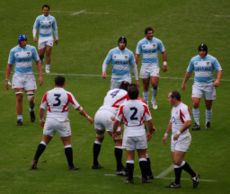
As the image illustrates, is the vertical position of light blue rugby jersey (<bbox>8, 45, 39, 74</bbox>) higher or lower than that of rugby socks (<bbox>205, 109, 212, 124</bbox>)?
higher

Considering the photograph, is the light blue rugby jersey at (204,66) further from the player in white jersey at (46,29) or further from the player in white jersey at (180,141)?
the player in white jersey at (46,29)

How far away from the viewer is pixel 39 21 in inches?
1428

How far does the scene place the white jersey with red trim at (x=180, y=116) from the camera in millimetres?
20891

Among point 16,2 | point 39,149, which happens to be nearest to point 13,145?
point 39,149

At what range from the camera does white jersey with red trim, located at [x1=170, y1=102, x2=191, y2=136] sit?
20.9 metres

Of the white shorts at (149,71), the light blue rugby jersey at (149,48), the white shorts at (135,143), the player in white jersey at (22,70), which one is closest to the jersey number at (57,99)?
the white shorts at (135,143)

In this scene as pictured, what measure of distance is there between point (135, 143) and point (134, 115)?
720 millimetres

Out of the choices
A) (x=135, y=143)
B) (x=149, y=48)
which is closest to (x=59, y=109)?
(x=135, y=143)

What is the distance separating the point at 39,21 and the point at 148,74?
308 inches

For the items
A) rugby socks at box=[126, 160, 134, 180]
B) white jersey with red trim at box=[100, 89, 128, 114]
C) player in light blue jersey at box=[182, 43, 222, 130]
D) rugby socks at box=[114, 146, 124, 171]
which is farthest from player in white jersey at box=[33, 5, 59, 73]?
rugby socks at box=[126, 160, 134, 180]

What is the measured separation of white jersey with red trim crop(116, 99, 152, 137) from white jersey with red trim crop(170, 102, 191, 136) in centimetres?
68

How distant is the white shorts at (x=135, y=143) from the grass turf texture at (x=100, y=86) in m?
0.98

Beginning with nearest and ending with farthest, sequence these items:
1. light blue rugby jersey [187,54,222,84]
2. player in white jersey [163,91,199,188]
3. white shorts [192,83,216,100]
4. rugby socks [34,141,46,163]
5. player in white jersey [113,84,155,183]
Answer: player in white jersey [163,91,199,188] → player in white jersey [113,84,155,183] → rugby socks [34,141,46,163] → light blue rugby jersey [187,54,222,84] → white shorts [192,83,216,100]

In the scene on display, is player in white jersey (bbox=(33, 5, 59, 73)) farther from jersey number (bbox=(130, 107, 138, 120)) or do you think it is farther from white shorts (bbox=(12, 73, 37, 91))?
jersey number (bbox=(130, 107, 138, 120))
